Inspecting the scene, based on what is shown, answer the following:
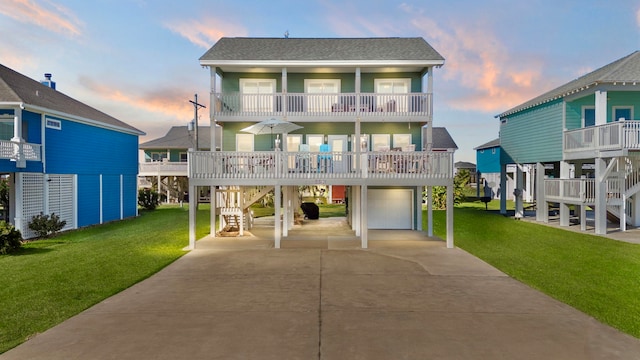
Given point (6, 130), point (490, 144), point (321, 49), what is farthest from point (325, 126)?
point (490, 144)

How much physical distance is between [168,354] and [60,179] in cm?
1728

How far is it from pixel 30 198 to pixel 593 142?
1067 inches

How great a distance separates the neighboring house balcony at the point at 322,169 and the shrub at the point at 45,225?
7.80 meters

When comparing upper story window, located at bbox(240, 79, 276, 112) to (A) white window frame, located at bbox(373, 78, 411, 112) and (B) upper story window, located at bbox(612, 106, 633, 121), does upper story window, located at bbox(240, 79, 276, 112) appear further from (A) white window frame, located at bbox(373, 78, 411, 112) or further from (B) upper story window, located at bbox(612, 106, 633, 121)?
(B) upper story window, located at bbox(612, 106, 633, 121)

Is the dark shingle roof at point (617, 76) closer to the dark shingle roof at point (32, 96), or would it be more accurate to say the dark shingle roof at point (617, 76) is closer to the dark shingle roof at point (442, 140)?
the dark shingle roof at point (442, 140)

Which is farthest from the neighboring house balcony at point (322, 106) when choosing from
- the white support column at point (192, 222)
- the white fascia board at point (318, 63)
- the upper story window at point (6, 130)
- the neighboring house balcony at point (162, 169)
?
the neighboring house balcony at point (162, 169)

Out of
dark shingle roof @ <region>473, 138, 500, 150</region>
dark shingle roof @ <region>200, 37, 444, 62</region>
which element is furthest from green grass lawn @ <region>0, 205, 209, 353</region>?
dark shingle roof @ <region>473, 138, 500, 150</region>

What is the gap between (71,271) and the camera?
32.9 ft

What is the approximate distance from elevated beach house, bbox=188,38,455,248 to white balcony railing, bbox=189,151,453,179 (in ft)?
0.13

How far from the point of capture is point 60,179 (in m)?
18.2

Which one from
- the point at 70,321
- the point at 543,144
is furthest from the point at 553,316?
the point at 543,144

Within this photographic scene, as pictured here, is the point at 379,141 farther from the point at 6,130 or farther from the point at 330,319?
the point at 6,130

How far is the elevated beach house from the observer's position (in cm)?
1402

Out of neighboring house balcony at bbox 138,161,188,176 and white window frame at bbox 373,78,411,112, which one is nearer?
white window frame at bbox 373,78,411,112
